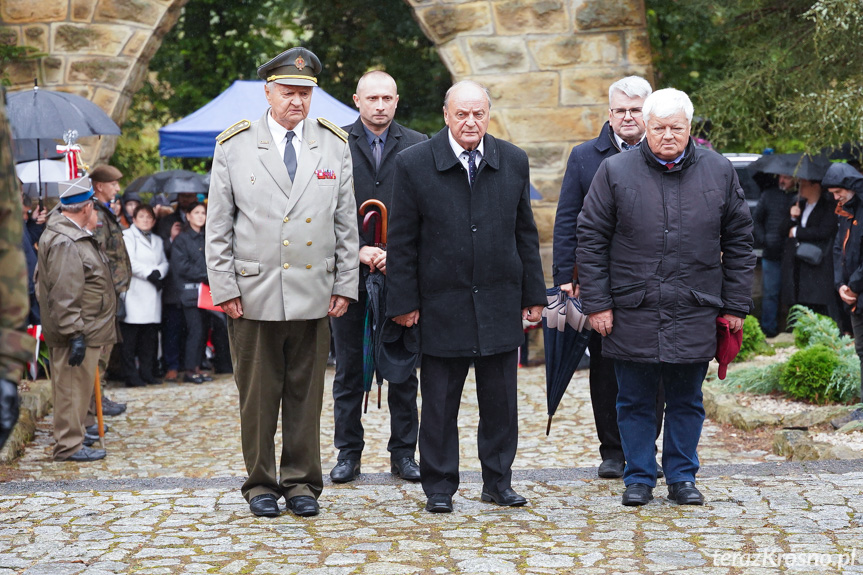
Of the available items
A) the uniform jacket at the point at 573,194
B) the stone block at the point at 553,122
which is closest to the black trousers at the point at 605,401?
the uniform jacket at the point at 573,194

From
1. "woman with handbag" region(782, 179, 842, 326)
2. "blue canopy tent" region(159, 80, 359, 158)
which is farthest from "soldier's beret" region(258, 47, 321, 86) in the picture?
"woman with handbag" region(782, 179, 842, 326)

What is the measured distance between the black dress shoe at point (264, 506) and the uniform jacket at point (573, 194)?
1667 mm

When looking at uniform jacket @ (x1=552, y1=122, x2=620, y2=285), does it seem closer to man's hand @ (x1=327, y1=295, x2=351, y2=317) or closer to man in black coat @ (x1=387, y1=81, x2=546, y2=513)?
man in black coat @ (x1=387, y1=81, x2=546, y2=513)

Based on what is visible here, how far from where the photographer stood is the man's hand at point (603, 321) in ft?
16.1

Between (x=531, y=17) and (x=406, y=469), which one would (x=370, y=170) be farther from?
(x=531, y=17)

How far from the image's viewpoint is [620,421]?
505cm

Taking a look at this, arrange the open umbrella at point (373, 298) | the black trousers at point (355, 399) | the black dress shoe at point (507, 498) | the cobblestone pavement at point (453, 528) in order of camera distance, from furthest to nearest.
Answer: the black trousers at point (355, 399) → the open umbrella at point (373, 298) → the black dress shoe at point (507, 498) → the cobblestone pavement at point (453, 528)

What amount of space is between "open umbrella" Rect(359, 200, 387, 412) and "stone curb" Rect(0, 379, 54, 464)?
7.89 feet

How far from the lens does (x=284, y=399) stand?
16.1 feet

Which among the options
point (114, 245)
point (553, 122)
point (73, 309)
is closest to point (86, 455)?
point (73, 309)

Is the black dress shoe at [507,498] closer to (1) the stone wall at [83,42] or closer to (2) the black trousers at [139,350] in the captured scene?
(2) the black trousers at [139,350]

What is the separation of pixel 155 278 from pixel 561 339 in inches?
212

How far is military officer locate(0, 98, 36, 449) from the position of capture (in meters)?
2.62

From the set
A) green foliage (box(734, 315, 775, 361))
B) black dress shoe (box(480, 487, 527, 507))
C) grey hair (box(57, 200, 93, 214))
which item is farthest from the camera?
green foliage (box(734, 315, 775, 361))
